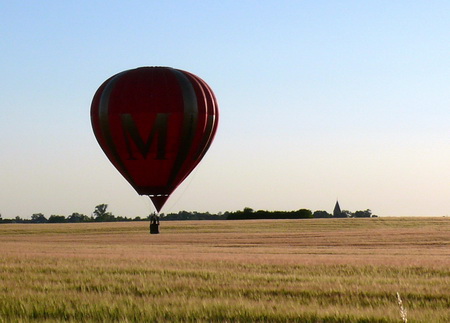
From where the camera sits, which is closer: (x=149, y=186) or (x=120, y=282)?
(x=120, y=282)

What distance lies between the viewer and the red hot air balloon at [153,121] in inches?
1313

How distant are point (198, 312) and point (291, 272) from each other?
24.9 feet

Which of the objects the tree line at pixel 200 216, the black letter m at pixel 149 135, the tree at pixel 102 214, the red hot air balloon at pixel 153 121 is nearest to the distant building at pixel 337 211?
the tree line at pixel 200 216

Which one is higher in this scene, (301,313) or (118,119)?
(118,119)

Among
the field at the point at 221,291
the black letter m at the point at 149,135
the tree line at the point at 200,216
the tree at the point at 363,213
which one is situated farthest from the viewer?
the tree at the point at 363,213

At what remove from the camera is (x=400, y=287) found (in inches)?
534

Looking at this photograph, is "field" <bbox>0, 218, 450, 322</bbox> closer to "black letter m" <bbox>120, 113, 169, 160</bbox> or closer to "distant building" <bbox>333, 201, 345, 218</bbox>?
"black letter m" <bbox>120, 113, 169, 160</bbox>

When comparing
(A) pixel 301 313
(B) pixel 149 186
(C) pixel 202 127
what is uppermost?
(C) pixel 202 127

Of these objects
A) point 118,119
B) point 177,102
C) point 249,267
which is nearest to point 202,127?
point 177,102

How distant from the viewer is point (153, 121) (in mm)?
33312

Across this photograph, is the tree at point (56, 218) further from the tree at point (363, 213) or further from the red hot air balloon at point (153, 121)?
the red hot air balloon at point (153, 121)

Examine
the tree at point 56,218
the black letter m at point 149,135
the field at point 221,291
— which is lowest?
the field at point 221,291

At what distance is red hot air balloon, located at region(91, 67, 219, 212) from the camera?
109 feet

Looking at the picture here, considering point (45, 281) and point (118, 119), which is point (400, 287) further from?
point (118, 119)
